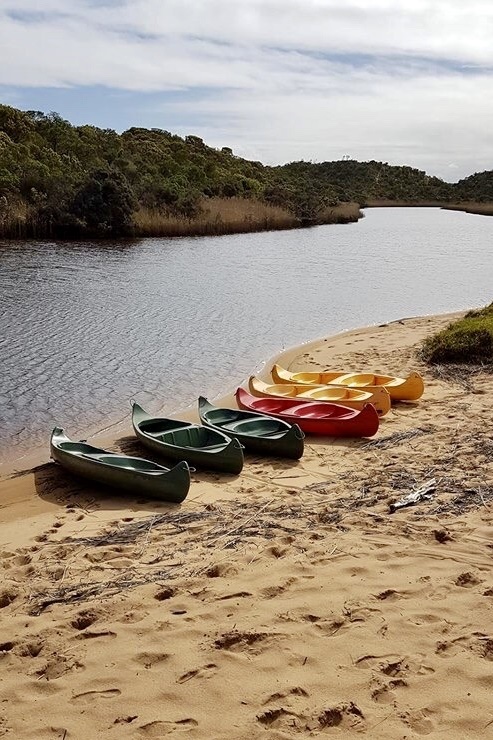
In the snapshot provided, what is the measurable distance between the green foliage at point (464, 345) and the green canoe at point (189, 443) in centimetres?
523

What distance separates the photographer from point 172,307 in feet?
60.4

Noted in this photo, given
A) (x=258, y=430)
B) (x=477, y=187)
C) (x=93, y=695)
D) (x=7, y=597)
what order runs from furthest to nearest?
(x=477, y=187)
(x=258, y=430)
(x=7, y=597)
(x=93, y=695)

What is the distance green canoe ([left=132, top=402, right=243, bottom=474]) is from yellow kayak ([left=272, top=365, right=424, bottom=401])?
2.66 m

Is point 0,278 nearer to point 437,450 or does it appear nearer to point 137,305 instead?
point 137,305

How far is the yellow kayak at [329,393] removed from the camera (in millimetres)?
9172

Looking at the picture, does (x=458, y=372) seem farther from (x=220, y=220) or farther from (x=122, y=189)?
(x=220, y=220)

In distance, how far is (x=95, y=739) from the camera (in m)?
3.22

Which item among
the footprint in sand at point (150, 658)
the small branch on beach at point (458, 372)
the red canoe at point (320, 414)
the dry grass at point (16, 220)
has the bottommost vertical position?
the footprint in sand at point (150, 658)

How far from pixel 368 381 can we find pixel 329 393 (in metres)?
0.81

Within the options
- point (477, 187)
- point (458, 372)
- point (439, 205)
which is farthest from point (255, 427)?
point (477, 187)

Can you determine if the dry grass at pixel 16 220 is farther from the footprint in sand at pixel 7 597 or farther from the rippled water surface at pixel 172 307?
the footprint in sand at pixel 7 597

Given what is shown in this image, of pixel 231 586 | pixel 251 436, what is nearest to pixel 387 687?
pixel 231 586

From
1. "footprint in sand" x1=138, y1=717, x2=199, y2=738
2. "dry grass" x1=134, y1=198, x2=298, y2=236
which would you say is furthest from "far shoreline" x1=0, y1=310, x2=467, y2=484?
"dry grass" x1=134, y1=198, x2=298, y2=236

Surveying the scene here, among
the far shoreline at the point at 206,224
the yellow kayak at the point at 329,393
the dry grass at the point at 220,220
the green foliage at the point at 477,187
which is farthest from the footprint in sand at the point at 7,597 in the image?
the green foliage at the point at 477,187
